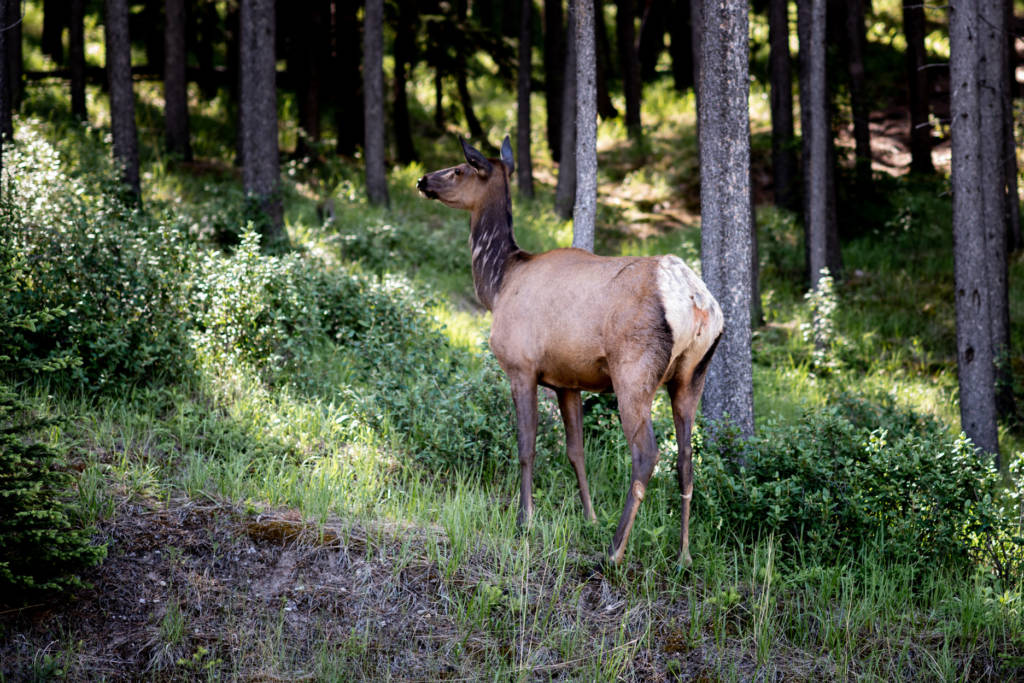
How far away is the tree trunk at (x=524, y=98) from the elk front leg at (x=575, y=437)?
595 inches

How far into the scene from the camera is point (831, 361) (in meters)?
13.2

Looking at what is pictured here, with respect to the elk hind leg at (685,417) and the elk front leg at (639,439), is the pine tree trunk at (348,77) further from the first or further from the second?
the elk front leg at (639,439)

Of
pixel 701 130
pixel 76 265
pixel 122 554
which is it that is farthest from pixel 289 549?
pixel 701 130

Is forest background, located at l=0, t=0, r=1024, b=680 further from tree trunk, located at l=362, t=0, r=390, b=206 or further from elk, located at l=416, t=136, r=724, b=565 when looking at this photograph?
tree trunk, located at l=362, t=0, r=390, b=206

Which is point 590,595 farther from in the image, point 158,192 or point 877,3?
point 877,3

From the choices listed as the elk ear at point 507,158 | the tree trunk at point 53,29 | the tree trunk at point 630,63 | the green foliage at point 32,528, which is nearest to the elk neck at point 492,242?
the elk ear at point 507,158

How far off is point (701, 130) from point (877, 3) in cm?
3371

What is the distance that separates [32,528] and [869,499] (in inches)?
231

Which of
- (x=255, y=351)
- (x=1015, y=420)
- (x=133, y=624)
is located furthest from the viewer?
(x=1015, y=420)

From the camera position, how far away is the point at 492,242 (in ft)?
23.6

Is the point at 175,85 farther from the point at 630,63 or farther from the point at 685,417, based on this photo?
the point at 685,417

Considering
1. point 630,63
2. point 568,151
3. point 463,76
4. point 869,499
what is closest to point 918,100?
point 630,63

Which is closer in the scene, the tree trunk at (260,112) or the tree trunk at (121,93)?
the tree trunk at (260,112)

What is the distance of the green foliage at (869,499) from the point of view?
6789 millimetres
